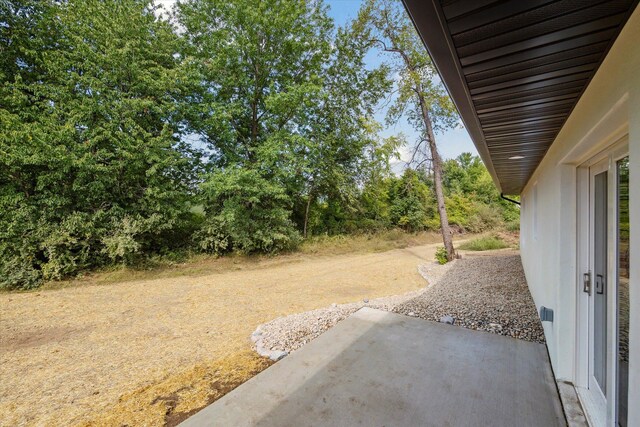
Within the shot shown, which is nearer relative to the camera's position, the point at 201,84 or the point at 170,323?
the point at 170,323

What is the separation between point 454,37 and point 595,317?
199 cm

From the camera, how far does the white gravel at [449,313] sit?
3.06 metres

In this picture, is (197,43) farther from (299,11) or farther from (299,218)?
(299,218)

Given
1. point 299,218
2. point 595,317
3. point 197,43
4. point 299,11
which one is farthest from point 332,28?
point 595,317

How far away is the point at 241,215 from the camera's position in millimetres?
9539

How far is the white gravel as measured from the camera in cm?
306

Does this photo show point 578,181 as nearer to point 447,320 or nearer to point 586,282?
point 586,282

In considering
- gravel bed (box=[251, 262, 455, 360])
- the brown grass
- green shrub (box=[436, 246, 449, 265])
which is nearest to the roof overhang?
gravel bed (box=[251, 262, 455, 360])

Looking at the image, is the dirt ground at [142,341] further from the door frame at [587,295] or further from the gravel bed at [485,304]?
the door frame at [587,295]

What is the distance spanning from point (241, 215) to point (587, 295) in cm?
891

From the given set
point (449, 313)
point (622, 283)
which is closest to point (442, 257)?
point (449, 313)

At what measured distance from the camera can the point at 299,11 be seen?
9.96m

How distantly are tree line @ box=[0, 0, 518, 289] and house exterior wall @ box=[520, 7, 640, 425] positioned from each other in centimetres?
765

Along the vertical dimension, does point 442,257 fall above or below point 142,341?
above
